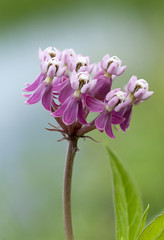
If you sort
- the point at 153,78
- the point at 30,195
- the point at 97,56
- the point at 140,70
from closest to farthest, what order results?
the point at 30,195 → the point at 153,78 → the point at 140,70 → the point at 97,56

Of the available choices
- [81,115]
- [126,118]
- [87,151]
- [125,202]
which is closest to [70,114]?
[81,115]

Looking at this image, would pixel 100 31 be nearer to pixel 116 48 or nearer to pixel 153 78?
pixel 116 48

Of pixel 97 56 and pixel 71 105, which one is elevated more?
pixel 97 56

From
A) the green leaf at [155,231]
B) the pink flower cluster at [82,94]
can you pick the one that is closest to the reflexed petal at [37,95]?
the pink flower cluster at [82,94]

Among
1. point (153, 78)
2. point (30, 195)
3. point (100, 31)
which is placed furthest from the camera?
point (100, 31)

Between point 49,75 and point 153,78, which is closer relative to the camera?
point 49,75

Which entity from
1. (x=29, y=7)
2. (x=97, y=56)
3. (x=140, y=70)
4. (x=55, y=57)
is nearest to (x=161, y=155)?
(x=140, y=70)

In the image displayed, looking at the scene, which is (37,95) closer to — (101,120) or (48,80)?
(48,80)
